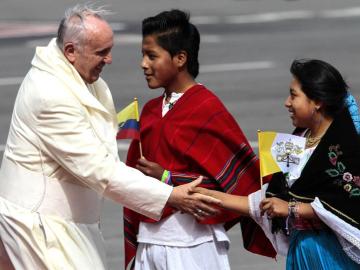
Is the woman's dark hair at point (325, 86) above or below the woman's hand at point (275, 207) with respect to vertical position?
above

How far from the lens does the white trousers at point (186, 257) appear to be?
262 inches

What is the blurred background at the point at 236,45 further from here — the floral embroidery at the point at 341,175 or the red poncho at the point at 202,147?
the floral embroidery at the point at 341,175

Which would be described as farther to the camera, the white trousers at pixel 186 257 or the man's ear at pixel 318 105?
the white trousers at pixel 186 257

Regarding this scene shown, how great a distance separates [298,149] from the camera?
6.32 m

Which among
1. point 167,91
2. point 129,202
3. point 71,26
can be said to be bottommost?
point 129,202

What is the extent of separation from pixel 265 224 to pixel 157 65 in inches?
40.0

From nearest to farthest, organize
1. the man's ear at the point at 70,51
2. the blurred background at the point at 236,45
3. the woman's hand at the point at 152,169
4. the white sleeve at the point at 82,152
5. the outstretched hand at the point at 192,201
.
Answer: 1. the white sleeve at the point at 82,152
2. the man's ear at the point at 70,51
3. the outstretched hand at the point at 192,201
4. the woman's hand at the point at 152,169
5. the blurred background at the point at 236,45

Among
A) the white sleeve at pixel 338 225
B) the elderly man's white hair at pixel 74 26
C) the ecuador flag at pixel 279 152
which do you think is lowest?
the white sleeve at pixel 338 225

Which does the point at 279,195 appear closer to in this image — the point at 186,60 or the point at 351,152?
the point at 351,152

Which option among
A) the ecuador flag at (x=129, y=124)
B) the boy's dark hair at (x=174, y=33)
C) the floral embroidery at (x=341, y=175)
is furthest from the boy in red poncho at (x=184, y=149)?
the floral embroidery at (x=341, y=175)

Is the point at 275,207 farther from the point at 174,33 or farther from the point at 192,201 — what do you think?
the point at 174,33

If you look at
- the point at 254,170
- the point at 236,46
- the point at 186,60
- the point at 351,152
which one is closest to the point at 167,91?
the point at 186,60

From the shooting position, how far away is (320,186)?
6.23 m

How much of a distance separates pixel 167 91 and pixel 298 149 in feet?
2.80
